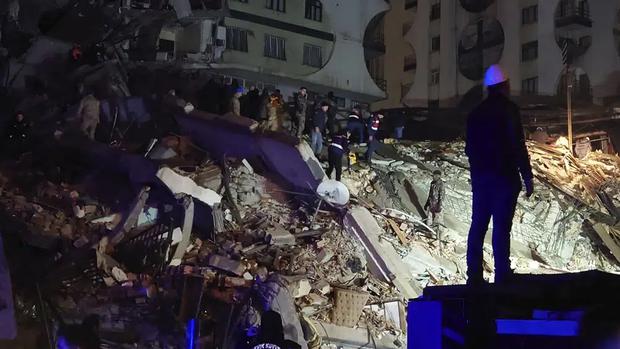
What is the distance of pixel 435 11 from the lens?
35.2 meters

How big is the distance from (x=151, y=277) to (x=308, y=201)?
3.88 metres

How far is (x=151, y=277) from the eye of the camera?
9.05 metres

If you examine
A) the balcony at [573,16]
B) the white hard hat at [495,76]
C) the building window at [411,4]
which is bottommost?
the white hard hat at [495,76]

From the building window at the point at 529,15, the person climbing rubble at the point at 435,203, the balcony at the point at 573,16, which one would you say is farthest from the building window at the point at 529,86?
the person climbing rubble at the point at 435,203

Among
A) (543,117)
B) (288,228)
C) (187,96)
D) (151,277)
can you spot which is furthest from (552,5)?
(151,277)

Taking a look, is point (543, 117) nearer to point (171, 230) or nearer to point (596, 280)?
point (171, 230)

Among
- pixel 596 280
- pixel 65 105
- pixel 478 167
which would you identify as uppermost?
pixel 65 105

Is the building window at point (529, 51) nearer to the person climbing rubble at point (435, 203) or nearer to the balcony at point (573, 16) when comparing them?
the balcony at point (573, 16)

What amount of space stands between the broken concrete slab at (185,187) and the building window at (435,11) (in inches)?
1067

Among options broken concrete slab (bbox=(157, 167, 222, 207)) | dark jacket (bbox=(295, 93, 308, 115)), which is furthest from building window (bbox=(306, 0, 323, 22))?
broken concrete slab (bbox=(157, 167, 222, 207))

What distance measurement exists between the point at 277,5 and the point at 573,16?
43.7 ft

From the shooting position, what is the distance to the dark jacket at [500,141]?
392 cm

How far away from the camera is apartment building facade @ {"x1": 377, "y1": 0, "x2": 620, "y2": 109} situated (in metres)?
27.9

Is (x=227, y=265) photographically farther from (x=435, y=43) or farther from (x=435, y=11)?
(x=435, y=11)
